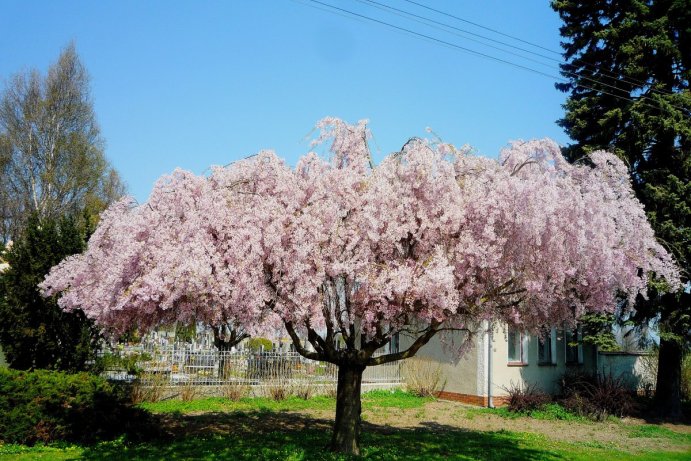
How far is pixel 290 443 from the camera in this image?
35.3ft

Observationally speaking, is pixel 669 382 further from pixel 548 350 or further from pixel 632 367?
pixel 632 367

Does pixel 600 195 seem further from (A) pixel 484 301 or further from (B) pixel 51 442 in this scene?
(B) pixel 51 442

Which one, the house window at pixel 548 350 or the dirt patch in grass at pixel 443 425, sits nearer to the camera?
the dirt patch in grass at pixel 443 425

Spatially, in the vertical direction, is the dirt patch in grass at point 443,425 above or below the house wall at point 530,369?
below

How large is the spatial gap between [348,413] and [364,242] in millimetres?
3639

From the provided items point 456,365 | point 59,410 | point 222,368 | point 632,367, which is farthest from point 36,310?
point 632,367

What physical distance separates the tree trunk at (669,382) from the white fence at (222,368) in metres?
11.4

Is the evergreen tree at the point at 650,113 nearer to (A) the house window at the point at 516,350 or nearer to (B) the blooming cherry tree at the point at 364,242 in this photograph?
(A) the house window at the point at 516,350

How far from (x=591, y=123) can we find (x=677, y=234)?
483 centimetres

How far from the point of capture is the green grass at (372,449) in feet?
30.3

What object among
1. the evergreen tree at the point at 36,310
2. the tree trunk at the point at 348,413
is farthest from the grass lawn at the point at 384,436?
the evergreen tree at the point at 36,310

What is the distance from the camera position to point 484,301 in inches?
372

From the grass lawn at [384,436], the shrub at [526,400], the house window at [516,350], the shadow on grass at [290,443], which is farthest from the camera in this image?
the house window at [516,350]

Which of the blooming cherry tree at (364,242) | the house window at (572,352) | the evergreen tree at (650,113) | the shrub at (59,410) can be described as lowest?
the shrub at (59,410)
